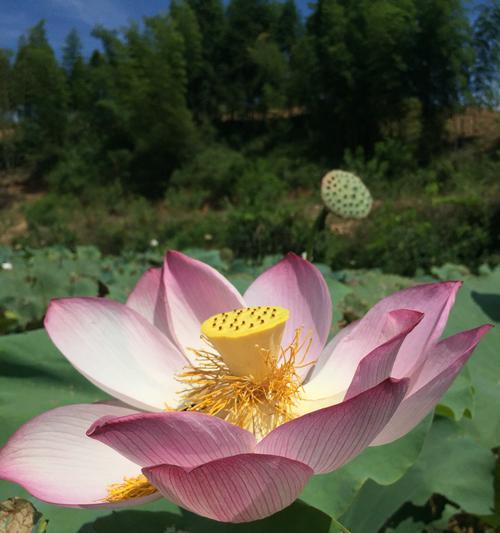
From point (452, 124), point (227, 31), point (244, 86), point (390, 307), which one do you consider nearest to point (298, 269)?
point (390, 307)

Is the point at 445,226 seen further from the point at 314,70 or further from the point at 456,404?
the point at 314,70

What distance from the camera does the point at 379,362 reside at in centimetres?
33

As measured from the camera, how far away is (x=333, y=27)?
13867 millimetres

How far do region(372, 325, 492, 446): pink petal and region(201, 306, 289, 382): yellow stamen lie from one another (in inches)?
4.9

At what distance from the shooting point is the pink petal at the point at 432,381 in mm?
334

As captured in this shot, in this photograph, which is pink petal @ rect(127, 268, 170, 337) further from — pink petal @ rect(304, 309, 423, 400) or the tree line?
the tree line

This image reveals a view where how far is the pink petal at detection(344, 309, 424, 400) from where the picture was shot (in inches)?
12.8

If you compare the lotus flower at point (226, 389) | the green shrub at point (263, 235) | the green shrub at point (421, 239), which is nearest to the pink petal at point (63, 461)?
the lotus flower at point (226, 389)

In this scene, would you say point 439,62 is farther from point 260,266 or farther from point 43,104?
point 260,266

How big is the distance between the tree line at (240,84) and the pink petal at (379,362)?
12.5m

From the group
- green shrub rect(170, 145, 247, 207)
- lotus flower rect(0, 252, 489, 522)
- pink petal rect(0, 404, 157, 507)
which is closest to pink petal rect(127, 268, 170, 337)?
lotus flower rect(0, 252, 489, 522)

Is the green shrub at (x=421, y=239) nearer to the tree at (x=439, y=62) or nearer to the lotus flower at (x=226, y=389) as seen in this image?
the lotus flower at (x=226, y=389)

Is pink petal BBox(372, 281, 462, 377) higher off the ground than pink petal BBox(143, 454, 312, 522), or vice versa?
pink petal BBox(372, 281, 462, 377)

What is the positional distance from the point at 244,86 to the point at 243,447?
1756 centimetres
